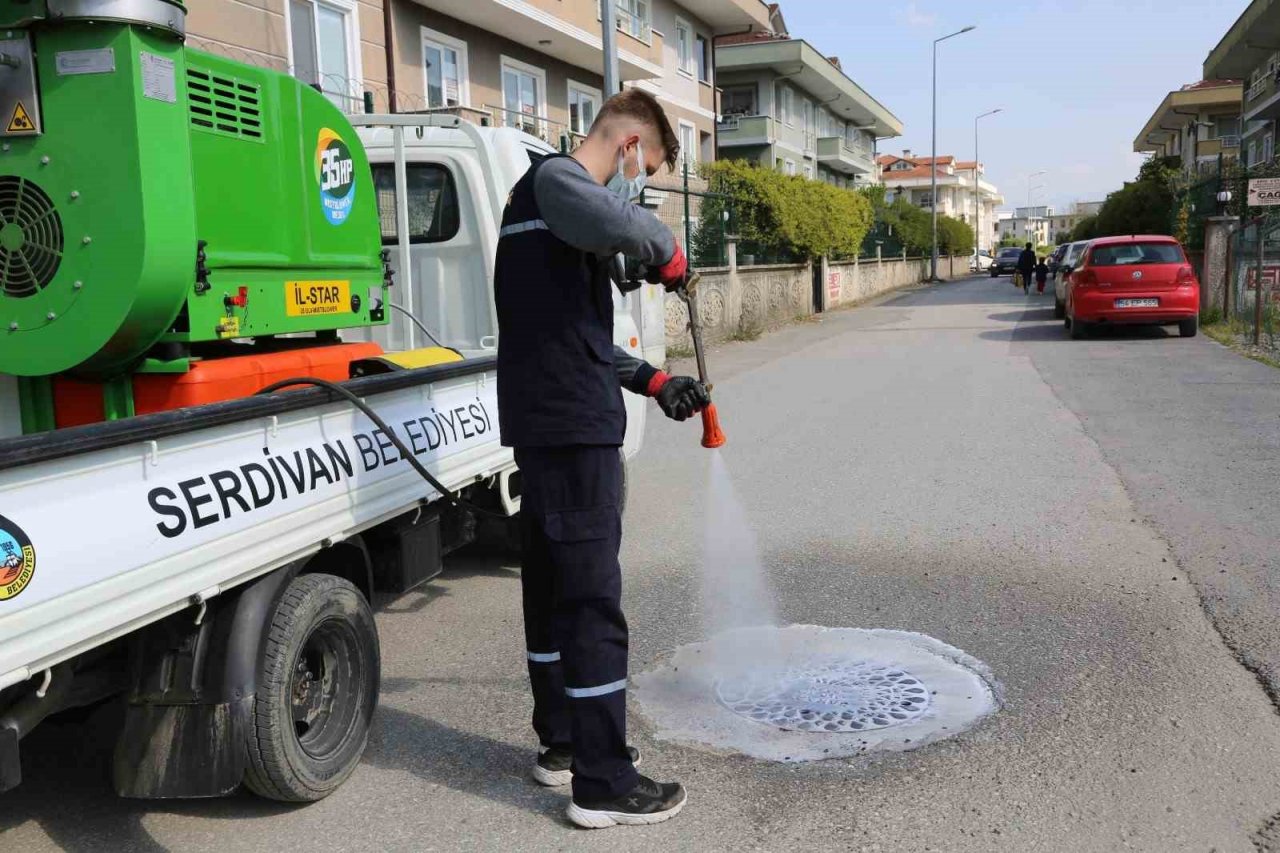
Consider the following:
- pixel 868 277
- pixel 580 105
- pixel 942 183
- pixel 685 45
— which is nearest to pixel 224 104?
pixel 580 105

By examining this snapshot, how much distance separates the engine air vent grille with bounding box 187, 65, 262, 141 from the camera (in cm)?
384

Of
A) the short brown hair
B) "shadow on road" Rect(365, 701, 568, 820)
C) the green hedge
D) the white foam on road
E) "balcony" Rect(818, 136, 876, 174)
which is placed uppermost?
"balcony" Rect(818, 136, 876, 174)

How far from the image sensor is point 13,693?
2686 mm

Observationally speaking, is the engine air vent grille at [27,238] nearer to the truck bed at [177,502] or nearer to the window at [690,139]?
the truck bed at [177,502]

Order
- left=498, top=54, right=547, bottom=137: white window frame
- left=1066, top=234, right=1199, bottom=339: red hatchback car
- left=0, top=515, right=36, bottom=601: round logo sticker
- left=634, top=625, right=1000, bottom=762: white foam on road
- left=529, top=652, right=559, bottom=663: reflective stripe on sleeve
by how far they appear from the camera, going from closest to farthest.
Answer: left=0, top=515, right=36, bottom=601: round logo sticker < left=529, top=652, right=559, bottom=663: reflective stripe on sleeve < left=634, top=625, right=1000, bottom=762: white foam on road < left=1066, top=234, right=1199, bottom=339: red hatchback car < left=498, top=54, right=547, bottom=137: white window frame

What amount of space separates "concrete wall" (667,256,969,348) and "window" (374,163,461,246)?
6.72 m

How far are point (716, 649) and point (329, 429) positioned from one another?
2011 mm

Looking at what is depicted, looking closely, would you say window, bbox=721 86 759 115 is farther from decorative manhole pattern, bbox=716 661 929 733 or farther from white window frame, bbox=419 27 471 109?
decorative manhole pattern, bbox=716 661 929 733

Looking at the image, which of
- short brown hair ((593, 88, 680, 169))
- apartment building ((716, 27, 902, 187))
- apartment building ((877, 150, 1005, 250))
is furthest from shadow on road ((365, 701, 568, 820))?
apartment building ((877, 150, 1005, 250))

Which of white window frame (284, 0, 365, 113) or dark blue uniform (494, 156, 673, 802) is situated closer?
dark blue uniform (494, 156, 673, 802)

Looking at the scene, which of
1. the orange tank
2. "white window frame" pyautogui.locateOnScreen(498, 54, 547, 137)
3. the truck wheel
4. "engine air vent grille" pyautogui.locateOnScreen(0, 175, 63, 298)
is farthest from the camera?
"white window frame" pyautogui.locateOnScreen(498, 54, 547, 137)

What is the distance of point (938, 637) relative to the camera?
4895 mm

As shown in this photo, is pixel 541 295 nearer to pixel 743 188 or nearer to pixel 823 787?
pixel 823 787

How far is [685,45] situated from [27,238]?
1331 inches
